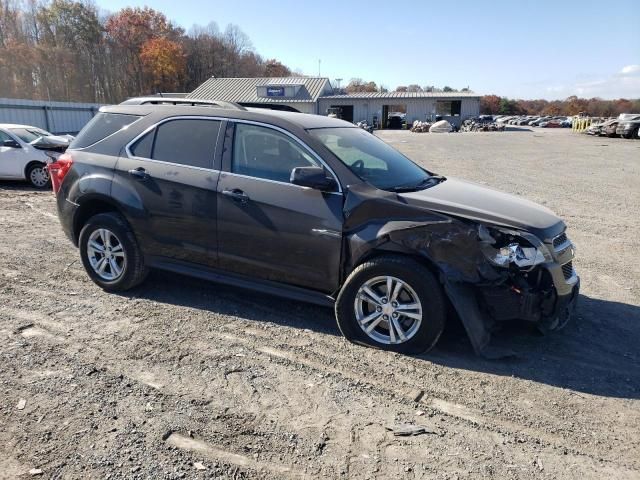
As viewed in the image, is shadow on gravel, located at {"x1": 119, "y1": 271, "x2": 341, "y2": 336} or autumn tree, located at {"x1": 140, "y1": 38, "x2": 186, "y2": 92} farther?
autumn tree, located at {"x1": 140, "y1": 38, "x2": 186, "y2": 92}

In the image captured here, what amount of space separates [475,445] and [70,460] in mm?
2300

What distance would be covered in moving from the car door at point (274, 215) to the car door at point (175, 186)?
0.17 meters

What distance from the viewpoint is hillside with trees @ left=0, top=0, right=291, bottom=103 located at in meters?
65.2

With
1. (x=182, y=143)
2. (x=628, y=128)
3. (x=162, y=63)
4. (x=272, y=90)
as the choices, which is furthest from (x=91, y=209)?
(x=162, y=63)

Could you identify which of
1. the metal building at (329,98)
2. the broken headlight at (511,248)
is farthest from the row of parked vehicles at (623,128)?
the broken headlight at (511,248)

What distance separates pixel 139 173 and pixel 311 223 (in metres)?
1.91

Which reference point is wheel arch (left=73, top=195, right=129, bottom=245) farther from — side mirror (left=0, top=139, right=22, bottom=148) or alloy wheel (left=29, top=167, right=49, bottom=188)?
side mirror (left=0, top=139, right=22, bottom=148)

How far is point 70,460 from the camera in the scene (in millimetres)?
2715

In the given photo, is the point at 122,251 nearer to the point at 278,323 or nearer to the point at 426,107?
the point at 278,323

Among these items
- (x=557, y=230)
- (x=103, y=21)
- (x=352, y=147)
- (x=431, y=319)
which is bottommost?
(x=431, y=319)

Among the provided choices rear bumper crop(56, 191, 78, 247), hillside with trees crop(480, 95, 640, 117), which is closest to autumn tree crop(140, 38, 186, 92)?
hillside with trees crop(480, 95, 640, 117)

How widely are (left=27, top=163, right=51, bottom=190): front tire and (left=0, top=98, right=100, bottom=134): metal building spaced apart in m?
13.9

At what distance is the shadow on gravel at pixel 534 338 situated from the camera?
3.73m

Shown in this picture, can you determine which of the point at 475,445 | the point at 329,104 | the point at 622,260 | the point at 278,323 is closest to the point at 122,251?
the point at 278,323
